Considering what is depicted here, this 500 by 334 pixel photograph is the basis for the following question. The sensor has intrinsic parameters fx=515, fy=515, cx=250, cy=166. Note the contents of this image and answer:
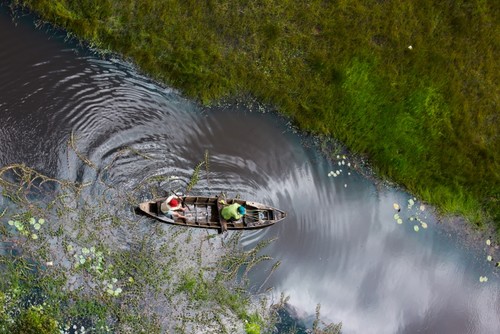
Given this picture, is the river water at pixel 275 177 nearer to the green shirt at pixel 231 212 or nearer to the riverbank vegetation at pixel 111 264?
the riverbank vegetation at pixel 111 264

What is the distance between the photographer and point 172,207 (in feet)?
29.3

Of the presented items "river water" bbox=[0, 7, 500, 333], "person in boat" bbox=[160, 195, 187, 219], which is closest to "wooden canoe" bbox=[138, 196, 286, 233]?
"person in boat" bbox=[160, 195, 187, 219]

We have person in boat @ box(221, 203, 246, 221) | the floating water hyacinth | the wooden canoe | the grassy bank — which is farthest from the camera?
the floating water hyacinth

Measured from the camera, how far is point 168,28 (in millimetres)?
9438

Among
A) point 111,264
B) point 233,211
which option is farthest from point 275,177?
point 111,264

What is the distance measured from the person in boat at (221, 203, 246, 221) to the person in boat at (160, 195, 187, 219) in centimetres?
75

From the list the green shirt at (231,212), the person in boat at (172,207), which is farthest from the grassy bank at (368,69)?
the green shirt at (231,212)

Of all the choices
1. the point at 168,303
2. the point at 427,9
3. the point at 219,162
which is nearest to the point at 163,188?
the point at 219,162

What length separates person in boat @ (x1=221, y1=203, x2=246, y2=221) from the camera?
29.2ft

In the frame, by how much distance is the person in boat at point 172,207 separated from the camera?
350 inches

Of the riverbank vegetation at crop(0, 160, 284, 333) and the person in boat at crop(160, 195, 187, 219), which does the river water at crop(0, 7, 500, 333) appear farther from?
the person in boat at crop(160, 195, 187, 219)

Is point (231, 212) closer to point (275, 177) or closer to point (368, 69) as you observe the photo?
point (275, 177)

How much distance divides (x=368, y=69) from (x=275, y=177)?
272cm

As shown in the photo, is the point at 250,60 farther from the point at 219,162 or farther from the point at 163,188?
the point at 163,188
